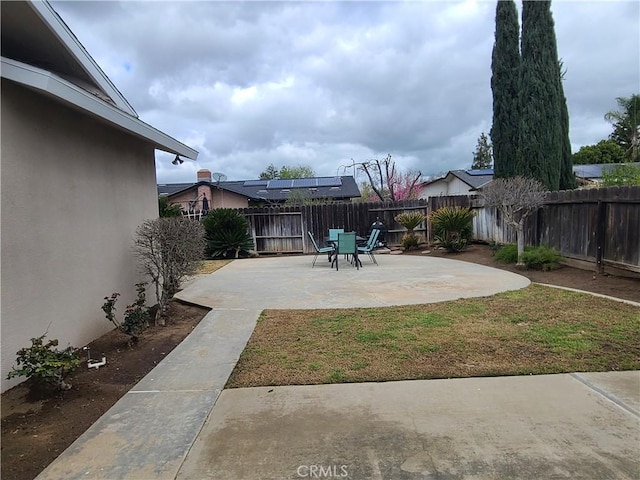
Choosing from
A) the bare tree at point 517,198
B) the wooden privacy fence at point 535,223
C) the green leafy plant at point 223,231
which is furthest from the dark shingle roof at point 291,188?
the bare tree at point 517,198

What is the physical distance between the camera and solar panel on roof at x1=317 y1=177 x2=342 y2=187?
32.8m

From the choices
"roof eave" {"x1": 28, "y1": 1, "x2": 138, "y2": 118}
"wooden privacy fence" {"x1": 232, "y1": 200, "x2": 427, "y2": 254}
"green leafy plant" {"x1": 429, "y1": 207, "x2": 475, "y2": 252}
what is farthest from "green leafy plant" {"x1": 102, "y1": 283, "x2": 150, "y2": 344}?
"wooden privacy fence" {"x1": 232, "y1": 200, "x2": 427, "y2": 254}

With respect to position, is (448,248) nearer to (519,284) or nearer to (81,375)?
(519,284)

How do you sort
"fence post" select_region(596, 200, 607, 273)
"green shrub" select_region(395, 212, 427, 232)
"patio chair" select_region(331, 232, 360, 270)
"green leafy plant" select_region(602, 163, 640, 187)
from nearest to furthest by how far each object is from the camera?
"fence post" select_region(596, 200, 607, 273) < "patio chair" select_region(331, 232, 360, 270) < "green leafy plant" select_region(602, 163, 640, 187) < "green shrub" select_region(395, 212, 427, 232)

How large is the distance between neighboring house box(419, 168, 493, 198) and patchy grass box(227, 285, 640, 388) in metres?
22.1

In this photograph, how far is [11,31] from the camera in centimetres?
442

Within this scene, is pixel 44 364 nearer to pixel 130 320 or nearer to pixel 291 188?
pixel 130 320

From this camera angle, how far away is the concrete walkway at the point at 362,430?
93.0 inches

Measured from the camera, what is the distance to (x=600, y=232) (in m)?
7.79

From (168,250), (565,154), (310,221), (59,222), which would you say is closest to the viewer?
(59,222)

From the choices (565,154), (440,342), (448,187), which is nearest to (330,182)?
(448,187)

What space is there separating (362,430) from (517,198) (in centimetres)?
824

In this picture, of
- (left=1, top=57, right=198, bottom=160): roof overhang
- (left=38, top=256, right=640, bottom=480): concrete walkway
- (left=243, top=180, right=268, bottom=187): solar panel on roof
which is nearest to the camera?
(left=38, top=256, right=640, bottom=480): concrete walkway

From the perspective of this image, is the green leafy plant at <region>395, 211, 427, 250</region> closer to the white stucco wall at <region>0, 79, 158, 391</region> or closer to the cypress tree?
the cypress tree
